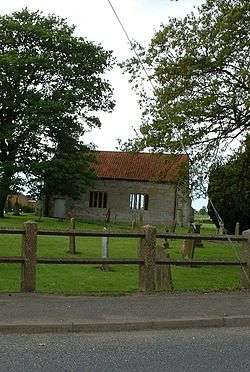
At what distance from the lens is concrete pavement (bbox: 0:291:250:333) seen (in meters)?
8.00

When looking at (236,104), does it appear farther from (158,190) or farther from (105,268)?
(158,190)

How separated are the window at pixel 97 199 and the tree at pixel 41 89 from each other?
1448cm

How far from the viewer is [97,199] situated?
206 ft

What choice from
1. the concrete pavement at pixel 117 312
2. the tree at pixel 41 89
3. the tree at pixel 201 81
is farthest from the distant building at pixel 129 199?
the concrete pavement at pixel 117 312

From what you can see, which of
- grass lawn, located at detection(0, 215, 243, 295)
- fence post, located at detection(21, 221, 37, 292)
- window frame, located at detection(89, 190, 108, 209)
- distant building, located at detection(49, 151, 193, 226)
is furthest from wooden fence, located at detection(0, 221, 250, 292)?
window frame, located at detection(89, 190, 108, 209)

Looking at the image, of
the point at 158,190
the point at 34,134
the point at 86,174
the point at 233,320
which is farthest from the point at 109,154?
the point at 233,320

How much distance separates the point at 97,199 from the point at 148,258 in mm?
51952

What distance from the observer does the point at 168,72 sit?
19750mm

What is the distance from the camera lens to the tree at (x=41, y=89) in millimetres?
44562

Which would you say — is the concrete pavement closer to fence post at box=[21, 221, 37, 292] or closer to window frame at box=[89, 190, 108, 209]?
fence post at box=[21, 221, 37, 292]

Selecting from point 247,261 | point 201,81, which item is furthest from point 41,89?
point 247,261

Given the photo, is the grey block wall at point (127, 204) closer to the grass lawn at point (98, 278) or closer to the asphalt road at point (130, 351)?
the grass lawn at point (98, 278)

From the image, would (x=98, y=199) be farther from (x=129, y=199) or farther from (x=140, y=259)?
(x=140, y=259)

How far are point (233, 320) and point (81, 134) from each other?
40998 mm
